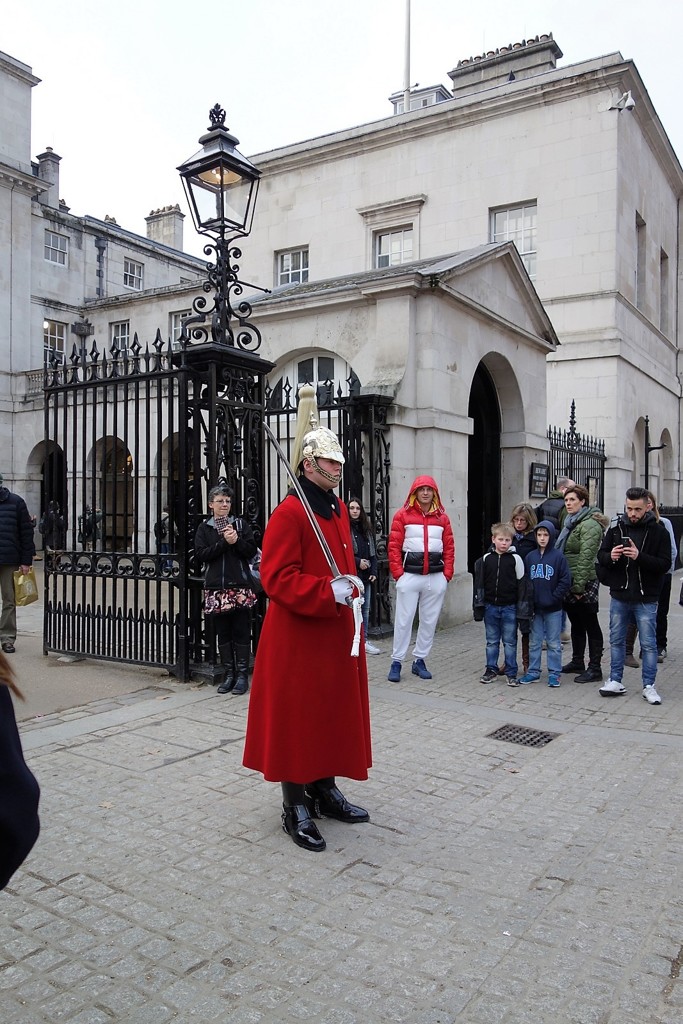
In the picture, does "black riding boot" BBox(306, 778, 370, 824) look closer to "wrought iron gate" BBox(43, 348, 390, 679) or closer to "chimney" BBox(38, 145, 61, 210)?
"wrought iron gate" BBox(43, 348, 390, 679)

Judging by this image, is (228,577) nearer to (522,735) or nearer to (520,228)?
(522,735)

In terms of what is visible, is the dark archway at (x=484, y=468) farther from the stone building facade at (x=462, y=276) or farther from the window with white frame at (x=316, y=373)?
the window with white frame at (x=316, y=373)

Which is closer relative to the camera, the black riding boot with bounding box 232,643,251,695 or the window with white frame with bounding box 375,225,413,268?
the black riding boot with bounding box 232,643,251,695

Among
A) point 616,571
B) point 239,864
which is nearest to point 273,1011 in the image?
point 239,864

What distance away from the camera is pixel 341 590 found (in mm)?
3893

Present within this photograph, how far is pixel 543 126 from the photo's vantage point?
20047mm

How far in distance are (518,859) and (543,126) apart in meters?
20.1

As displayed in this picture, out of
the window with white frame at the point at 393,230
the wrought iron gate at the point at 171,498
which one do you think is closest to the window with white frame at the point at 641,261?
the window with white frame at the point at 393,230

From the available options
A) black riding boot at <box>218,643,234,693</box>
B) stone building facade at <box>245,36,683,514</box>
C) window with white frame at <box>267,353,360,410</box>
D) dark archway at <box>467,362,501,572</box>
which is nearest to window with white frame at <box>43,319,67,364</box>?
stone building facade at <box>245,36,683,514</box>

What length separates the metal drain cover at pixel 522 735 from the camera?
19.2 ft

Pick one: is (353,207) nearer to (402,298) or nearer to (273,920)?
(402,298)

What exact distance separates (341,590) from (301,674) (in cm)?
47

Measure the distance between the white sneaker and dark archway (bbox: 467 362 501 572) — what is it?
5546mm

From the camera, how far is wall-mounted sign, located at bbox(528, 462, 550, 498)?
12758mm
